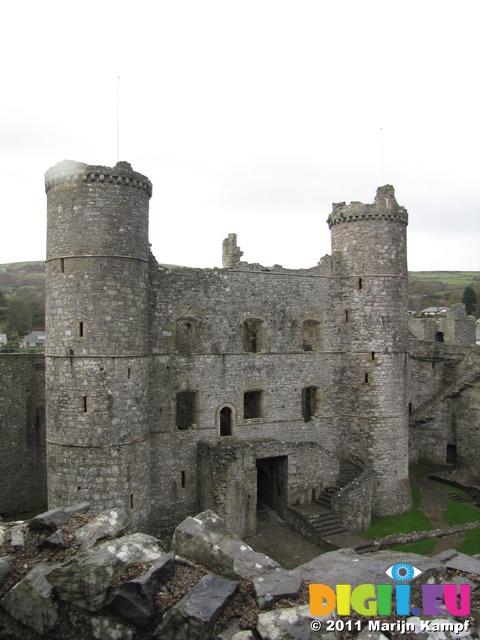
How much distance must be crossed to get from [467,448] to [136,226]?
21427 mm

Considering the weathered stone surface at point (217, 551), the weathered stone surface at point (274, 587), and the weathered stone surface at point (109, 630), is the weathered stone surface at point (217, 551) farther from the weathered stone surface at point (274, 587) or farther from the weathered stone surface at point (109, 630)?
the weathered stone surface at point (109, 630)

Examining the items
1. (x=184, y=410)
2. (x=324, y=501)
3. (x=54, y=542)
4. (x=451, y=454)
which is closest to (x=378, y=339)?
(x=324, y=501)

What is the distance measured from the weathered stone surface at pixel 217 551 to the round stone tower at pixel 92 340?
8.47m

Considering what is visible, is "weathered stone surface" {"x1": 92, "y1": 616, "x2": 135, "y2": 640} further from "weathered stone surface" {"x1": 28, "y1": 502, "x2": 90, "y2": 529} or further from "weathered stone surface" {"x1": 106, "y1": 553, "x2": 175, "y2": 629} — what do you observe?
"weathered stone surface" {"x1": 28, "y1": 502, "x2": 90, "y2": 529}

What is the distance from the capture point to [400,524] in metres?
20.8

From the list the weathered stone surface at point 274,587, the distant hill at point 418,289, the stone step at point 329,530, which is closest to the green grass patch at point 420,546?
the stone step at point 329,530

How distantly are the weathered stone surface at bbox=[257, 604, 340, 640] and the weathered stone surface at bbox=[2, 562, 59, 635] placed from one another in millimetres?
2781

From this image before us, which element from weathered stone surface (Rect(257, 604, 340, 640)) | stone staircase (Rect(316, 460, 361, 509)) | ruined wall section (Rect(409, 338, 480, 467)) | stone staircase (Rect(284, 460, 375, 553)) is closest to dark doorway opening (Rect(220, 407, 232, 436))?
stone staircase (Rect(284, 460, 375, 553))

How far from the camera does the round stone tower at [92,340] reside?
53.3 feet

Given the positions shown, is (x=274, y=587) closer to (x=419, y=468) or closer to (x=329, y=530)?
(x=329, y=530)

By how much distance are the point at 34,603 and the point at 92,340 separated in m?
10.1

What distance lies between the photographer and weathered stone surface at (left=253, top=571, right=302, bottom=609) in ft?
22.1

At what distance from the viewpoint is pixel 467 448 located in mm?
27953

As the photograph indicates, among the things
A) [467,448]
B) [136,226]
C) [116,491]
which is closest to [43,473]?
[116,491]
